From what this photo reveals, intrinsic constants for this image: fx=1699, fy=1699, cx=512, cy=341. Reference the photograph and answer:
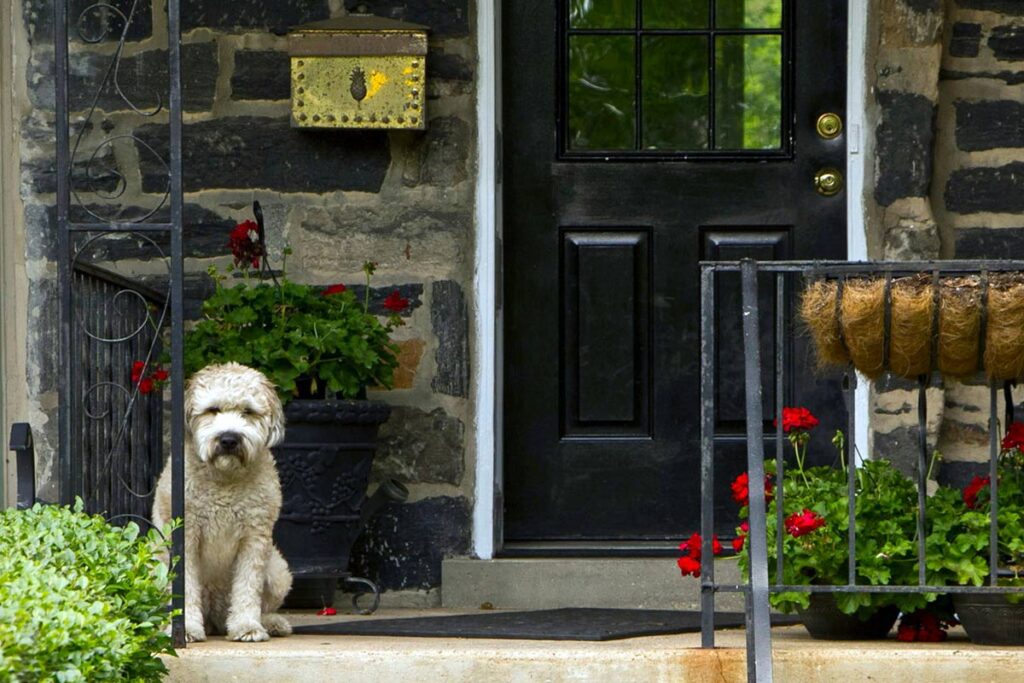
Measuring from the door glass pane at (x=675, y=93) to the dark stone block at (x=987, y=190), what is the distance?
0.86m

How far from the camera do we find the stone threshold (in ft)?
13.3

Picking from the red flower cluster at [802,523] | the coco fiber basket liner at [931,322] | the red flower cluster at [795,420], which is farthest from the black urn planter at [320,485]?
the coco fiber basket liner at [931,322]

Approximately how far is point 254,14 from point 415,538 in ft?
6.13

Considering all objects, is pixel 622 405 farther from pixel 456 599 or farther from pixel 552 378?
pixel 456 599

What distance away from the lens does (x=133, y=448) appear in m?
5.17

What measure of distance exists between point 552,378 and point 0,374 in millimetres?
1888

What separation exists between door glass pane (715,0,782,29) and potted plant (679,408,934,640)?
73.2 inches

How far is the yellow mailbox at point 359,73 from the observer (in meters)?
5.65

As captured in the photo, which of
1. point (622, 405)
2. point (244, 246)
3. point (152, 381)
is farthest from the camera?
point (622, 405)

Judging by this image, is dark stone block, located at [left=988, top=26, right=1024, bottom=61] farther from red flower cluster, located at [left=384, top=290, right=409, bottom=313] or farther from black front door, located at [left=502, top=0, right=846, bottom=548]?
red flower cluster, located at [left=384, top=290, right=409, bottom=313]

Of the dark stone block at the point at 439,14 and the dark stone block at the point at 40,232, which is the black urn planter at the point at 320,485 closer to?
the dark stone block at the point at 40,232

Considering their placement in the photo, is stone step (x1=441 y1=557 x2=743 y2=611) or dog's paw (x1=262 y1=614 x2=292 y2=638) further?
stone step (x1=441 y1=557 x2=743 y2=611)

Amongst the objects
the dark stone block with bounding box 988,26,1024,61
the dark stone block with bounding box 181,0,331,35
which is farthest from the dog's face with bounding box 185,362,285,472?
the dark stone block with bounding box 988,26,1024,61

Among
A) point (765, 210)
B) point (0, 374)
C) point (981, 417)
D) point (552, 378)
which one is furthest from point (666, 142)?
point (0, 374)
